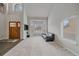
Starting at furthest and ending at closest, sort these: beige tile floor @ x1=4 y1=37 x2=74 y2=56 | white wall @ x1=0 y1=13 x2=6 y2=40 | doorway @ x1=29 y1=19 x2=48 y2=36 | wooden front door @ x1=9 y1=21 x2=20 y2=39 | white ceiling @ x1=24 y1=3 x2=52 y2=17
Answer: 1. wooden front door @ x1=9 y1=21 x2=20 y2=39
2. doorway @ x1=29 y1=19 x2=48 y2=36
3. white wall @ x1=0 y1=13 x2=6 y2=40
4. white ceiling @ x1=24 y1=3 x2=52 y2=17
5. beige tile floor @ x1=4 y1=37 x2=74 y2=56

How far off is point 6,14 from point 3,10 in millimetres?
556

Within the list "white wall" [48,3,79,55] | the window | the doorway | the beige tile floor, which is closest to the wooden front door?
the window

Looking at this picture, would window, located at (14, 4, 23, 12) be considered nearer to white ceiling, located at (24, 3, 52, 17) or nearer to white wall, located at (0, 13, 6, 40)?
white ceiling, located at (24, 3, 52, 17)

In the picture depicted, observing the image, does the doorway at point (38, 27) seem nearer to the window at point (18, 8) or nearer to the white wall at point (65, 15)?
the white wall at point (65, 15)

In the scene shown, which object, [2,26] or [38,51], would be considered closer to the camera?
[38,51]

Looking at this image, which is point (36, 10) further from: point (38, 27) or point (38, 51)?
point (38, 51)

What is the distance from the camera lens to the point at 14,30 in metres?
13.2

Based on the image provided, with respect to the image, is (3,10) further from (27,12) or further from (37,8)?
(37,8)

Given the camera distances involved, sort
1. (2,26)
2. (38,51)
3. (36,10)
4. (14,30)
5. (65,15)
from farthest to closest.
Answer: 1. (14,30)
2. (2,26)
3. (36,10)
4. (65,15)
5. (38,51)

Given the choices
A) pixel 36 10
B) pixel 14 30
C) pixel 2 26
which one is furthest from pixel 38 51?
pixel 14 30

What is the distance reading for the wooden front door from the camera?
1297 cm

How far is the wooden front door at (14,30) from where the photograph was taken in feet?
42.5

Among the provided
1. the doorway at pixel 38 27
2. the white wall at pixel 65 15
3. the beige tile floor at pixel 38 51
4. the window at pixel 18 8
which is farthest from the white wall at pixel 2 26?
the beige tile floor at pixel 38 51

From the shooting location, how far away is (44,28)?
39.1 feet
